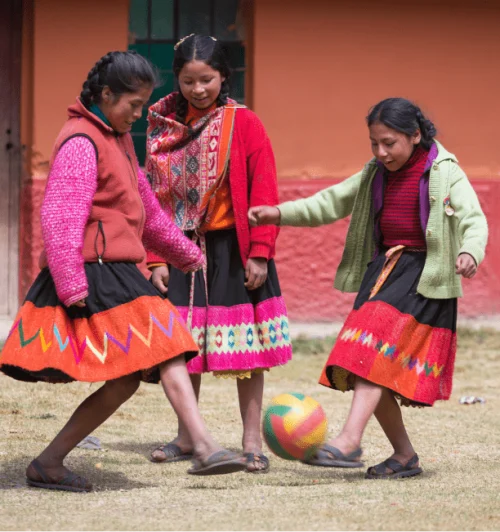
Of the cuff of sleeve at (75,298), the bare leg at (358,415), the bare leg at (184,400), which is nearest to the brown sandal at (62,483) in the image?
the bare leg at (184,400)

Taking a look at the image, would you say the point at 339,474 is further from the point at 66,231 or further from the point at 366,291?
the point at 66,231

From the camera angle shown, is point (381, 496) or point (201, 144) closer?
point (381, 496)

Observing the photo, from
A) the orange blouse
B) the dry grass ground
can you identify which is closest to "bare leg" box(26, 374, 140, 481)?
the dry grass ground

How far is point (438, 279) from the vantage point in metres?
4.88

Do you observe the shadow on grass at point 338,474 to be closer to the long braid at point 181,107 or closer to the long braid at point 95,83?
the long braid at point 181,107

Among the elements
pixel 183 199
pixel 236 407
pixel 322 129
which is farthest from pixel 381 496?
pixel 322 129

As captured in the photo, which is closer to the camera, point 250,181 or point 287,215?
point 287,215

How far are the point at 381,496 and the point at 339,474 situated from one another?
681 mm

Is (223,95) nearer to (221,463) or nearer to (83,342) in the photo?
(83,342)

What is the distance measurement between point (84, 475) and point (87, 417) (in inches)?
21.1

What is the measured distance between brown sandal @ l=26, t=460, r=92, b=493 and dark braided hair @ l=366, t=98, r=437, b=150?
1831 millimetres

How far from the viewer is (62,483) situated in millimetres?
4609

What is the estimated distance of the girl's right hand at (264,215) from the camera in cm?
499

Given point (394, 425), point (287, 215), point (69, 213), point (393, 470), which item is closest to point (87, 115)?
point (69, 213)
